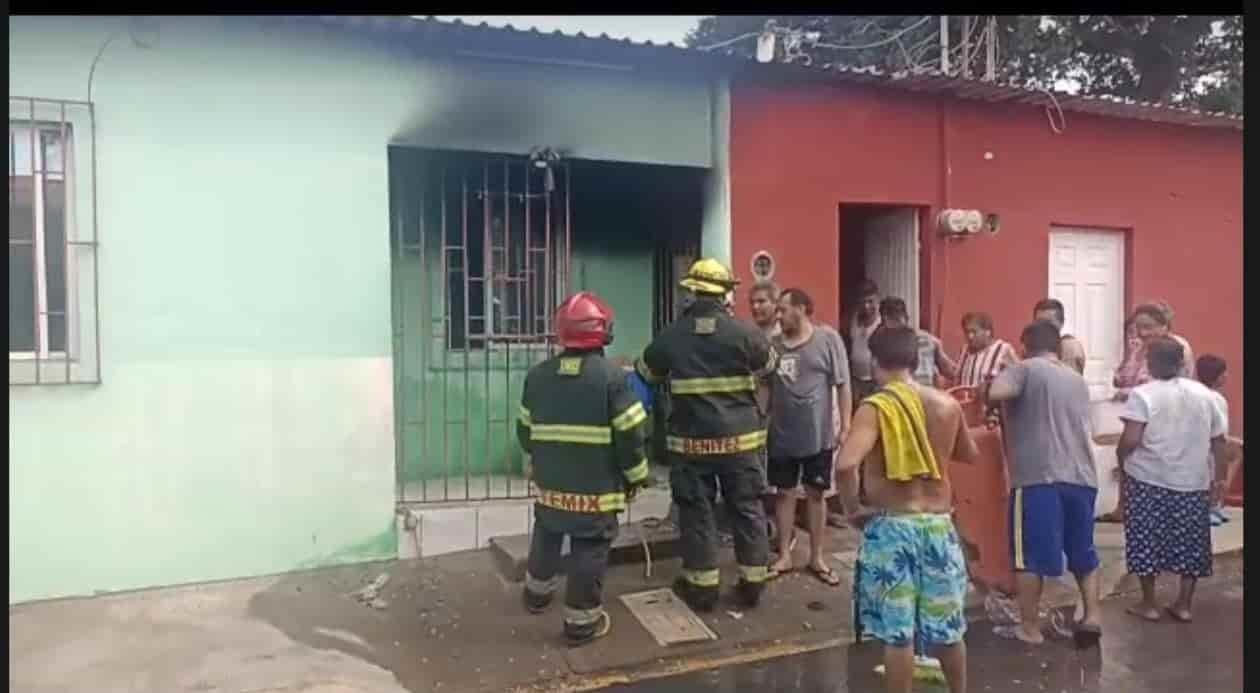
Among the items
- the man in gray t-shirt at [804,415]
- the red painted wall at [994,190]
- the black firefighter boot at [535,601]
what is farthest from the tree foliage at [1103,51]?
the black firefighter boot at [535,601]

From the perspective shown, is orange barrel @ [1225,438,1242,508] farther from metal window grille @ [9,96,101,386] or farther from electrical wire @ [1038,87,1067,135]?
metal window grille @ [9,96,101,386]

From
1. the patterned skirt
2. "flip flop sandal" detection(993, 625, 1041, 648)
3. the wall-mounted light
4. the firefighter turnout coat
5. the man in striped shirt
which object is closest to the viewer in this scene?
the firefighter turnout coat

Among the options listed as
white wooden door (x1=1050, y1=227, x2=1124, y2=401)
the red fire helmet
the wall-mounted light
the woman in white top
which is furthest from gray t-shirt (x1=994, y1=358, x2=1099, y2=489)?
A: white wooden door (x1=1050, y1=227, x2=1124, y2=401)

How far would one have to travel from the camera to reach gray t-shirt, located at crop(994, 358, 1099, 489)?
16.0 ft

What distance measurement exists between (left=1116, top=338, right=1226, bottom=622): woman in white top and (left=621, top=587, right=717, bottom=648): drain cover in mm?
2419

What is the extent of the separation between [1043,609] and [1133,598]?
28.5 inches

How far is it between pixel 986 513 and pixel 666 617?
71.7 inches

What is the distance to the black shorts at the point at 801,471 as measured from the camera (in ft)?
18.7

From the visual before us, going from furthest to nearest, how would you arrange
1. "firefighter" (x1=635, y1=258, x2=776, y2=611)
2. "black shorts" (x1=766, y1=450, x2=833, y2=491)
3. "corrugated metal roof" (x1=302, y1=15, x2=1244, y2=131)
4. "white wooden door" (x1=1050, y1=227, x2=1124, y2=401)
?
"white wooden door" (x1=1050, y1=227, x2=1124, y2=401)
"black shorts" (x1=766, y1=450, x2=833, y2=491)
"corrugated metal roof" (x1=302, y1=15, x2=1244, y2=131)
"firefighter" (x1=635, y1=258, x2=776, y2=611)

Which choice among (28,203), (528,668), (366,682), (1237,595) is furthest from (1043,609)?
(28,203)

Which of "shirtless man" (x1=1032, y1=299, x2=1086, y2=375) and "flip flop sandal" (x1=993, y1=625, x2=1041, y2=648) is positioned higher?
"shirtless man" (x1=1032, y1=299, x2=1086, y2=375)

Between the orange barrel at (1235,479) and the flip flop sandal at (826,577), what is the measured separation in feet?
13.7

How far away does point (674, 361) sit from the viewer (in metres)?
5.17

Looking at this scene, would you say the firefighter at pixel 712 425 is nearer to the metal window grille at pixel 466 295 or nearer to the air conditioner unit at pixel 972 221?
the metal window grille at pixel 466 295
